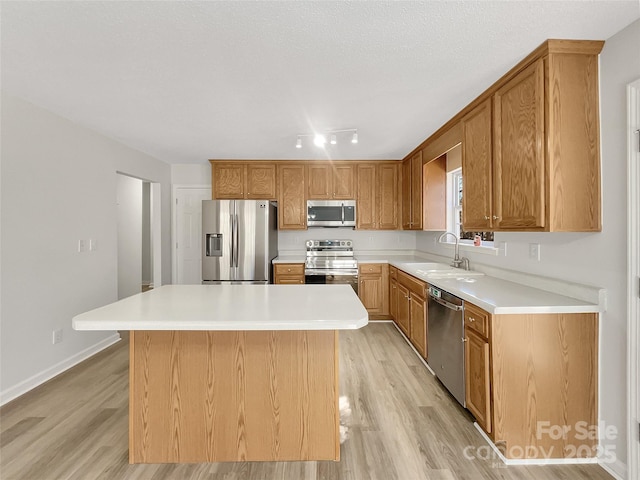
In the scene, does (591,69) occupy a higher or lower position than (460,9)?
lower

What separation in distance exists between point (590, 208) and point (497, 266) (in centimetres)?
105

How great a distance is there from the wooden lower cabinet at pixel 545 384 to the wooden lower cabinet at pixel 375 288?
263cm

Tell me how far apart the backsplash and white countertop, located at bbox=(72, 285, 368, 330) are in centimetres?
285

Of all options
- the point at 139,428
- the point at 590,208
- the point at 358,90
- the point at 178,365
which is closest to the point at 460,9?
the point at 358,90

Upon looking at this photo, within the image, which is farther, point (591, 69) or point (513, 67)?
point (513, 67)

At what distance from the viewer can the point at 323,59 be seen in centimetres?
193

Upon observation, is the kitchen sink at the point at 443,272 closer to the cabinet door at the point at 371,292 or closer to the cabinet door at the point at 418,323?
the cabinet door at the point at 418,323

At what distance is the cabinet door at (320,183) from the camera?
473 cm

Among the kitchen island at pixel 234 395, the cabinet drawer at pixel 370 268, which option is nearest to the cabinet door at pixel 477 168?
the kitchen island at pixel 234 395

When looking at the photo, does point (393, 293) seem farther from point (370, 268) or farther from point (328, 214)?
point (328, 214)

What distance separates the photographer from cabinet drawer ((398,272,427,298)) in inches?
120

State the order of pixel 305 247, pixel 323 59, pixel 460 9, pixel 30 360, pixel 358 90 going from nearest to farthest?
pixel 460 9 → pixel 323 59 → pixel 358 90 → pixel 30 360 → pixel 305 247

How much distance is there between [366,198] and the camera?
15.7 feet

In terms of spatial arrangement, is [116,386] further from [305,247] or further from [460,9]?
[460,9]
